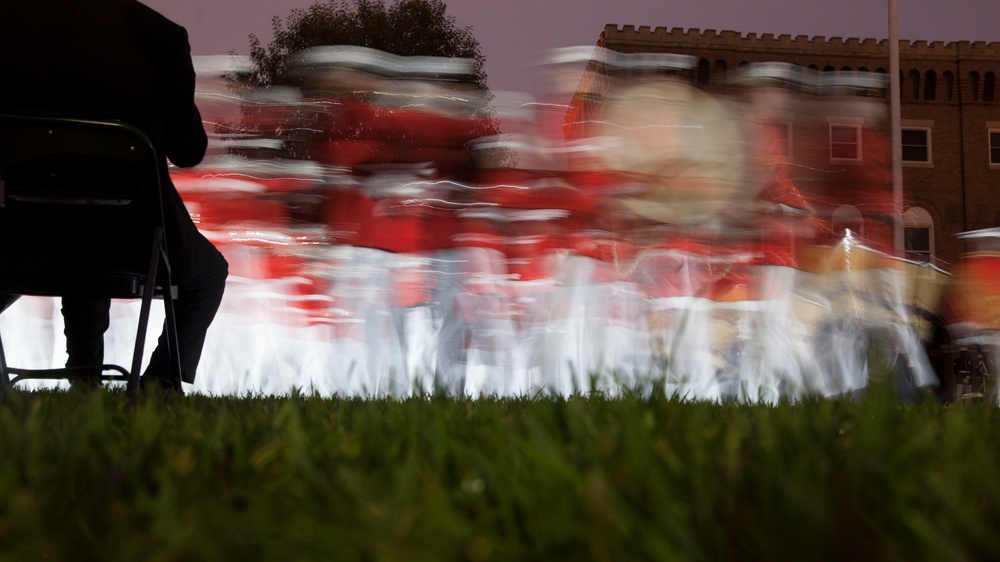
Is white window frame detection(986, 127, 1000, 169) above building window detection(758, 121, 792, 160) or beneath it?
above

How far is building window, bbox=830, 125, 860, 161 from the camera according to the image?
4.95m

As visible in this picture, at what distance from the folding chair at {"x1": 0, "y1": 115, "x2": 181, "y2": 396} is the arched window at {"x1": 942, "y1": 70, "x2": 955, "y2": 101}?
34659 mm

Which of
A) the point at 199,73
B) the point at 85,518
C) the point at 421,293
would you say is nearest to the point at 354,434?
the point at 85,518

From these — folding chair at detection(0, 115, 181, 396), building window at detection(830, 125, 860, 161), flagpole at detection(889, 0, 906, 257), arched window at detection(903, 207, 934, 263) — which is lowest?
arched window at detection(903, 207, 934, 263)

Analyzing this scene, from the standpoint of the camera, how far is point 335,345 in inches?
186

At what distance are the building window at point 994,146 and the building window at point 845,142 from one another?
29.9 meters

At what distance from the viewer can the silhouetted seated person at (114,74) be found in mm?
2816

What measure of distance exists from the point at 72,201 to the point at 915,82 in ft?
115

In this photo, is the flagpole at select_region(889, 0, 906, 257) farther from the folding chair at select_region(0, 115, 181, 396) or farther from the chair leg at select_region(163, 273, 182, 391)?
the folding chair at select_region(0, 115, 181, 396)

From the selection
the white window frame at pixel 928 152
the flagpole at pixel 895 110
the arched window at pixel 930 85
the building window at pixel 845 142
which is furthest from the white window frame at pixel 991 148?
the building window at pixel 845 142

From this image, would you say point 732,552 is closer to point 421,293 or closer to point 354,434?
point 354,434

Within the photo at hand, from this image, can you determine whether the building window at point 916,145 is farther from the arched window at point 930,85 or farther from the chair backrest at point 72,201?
the chair backrest at point 72,201

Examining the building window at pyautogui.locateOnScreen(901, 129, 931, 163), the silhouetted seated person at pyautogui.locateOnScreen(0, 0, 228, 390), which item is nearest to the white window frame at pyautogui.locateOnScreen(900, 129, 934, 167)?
the building window at pyautogui.locateOnScreen(901, 129, 931, 163)

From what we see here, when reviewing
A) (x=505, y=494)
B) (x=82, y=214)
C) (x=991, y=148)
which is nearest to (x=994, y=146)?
(x=991, y=148)
